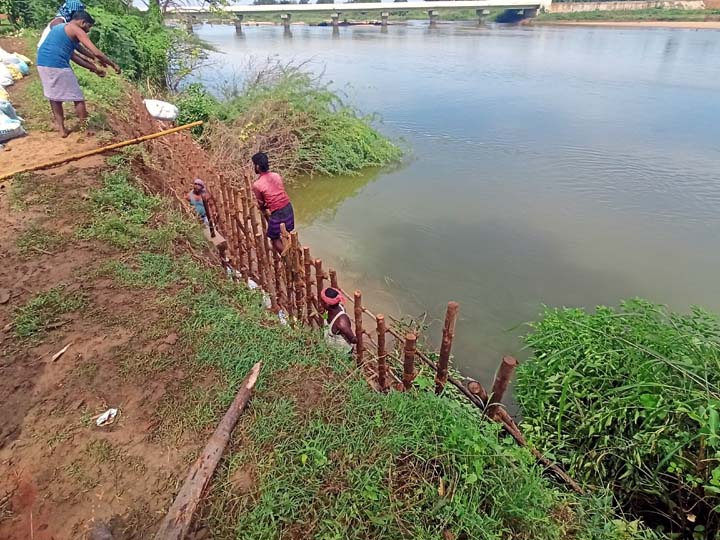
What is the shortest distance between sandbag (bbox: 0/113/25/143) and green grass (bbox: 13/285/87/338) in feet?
11.6

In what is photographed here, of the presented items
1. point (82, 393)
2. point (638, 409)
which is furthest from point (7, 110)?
point (638, 409)

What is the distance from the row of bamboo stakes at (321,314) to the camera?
256cm

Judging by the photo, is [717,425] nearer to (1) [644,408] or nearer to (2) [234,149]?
(1) [644,408]

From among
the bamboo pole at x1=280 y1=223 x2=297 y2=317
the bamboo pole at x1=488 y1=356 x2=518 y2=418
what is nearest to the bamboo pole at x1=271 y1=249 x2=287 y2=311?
the bamboo pole at x1=280 y1=223 x2=297 y2=317

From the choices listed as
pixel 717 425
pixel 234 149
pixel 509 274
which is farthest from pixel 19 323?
pixel 234 149

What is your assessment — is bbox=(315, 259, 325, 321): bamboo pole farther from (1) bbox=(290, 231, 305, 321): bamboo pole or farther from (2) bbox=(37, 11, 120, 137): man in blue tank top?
(2) bbox=(37, 11, 120, 137): man in blue tank top

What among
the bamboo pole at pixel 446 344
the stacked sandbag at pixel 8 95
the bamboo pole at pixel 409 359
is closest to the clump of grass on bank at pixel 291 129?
the stacked sandbag at pixel 8 95

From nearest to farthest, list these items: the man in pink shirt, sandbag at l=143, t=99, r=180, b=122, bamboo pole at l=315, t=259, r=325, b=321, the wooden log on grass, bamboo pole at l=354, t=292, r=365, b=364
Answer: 1. the wooden log on grass
2. bamboo pole at l=354, t=292, r=365, b=364
3. bamboo pole at l=315, t=259, r=325, b=321
4. the man in pink shirt
5. sandbag at l=143, t=99, r=180, b=122

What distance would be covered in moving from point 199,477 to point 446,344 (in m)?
1.48

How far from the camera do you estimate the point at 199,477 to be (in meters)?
2.04

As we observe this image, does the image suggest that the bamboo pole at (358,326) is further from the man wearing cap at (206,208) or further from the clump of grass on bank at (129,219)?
the man wearing cap at (206,208)

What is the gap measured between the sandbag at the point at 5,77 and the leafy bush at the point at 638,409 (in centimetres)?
955

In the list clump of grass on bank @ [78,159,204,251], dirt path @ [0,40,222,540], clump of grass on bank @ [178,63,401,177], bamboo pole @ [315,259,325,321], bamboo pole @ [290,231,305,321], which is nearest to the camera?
dirt path @ [0,40,222,540]

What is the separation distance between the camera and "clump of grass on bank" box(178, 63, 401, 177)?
8211 millimetres
